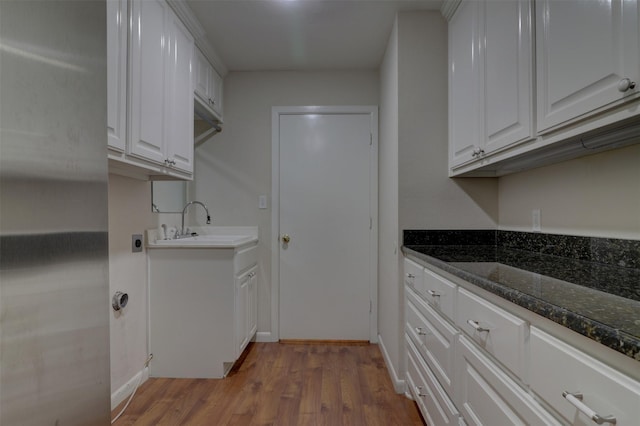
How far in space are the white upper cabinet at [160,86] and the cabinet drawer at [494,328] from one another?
5.30 ft

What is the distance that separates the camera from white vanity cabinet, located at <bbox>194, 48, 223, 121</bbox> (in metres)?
2.41

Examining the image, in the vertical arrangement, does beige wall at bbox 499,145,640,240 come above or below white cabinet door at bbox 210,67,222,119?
below

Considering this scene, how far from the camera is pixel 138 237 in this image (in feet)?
6.95

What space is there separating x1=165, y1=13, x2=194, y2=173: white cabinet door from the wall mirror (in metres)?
0.33

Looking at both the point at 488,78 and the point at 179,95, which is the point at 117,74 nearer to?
the point at 179,95

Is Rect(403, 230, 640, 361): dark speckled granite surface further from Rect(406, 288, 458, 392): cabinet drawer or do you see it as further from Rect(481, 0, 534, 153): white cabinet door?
Rect(481, 0, 534, 153): white cabinet door

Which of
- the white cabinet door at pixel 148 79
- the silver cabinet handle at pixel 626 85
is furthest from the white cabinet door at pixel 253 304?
the silver cabinet handle at pixel 626 85

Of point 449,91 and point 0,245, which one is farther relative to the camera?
point 449,91

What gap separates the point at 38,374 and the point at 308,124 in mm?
2819

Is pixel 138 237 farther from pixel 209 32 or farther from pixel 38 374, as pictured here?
pixel 38 374

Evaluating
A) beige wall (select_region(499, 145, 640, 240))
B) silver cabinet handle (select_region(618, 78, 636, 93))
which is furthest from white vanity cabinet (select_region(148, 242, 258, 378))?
silver cabinet handle (select_region(618, 78, 636, 93))

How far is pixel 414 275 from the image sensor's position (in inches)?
71.0

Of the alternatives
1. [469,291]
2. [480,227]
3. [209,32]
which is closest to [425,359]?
[469,291]

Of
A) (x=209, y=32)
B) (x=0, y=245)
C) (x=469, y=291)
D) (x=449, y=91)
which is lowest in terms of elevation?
(x=469, y=291)
